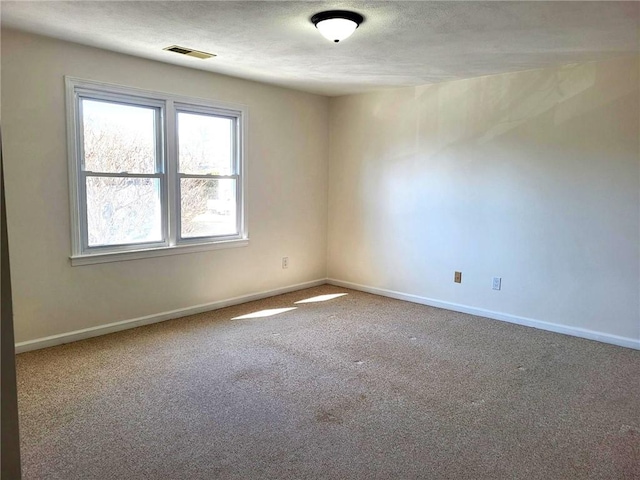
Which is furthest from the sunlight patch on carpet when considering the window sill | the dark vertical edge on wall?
the dark vertical edge on wall

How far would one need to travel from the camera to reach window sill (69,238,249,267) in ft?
12.0

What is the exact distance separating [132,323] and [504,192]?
3.59 m

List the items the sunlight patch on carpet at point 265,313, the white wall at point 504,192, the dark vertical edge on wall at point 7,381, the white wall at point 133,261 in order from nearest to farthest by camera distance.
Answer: the dark vertical edge on wall at point 7,381 → the white wall at point 133,261 → the white wall at point 504,192 → the sunlight patch on carpet at point 265,313

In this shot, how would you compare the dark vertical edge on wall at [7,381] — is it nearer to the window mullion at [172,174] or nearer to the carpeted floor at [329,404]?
the carpeted floor at [329,404]

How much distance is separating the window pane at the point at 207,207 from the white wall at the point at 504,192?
4.88 ft

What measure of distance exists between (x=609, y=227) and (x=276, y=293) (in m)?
3.31

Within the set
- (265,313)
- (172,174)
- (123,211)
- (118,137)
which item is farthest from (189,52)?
(265,313)

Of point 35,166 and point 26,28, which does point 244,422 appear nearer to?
point 35,166

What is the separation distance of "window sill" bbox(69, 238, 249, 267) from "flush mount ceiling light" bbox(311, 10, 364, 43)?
239 cm

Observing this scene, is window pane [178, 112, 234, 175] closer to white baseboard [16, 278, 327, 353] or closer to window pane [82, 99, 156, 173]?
window pane [82, 99, 156, 173]

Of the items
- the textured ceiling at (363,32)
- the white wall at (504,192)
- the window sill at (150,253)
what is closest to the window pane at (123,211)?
the window sill at (150,253)

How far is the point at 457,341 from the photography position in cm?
380

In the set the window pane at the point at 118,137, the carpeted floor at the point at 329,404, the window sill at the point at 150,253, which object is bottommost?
the carpeted floor at the point at 329,404

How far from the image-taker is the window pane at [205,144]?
427 cm
